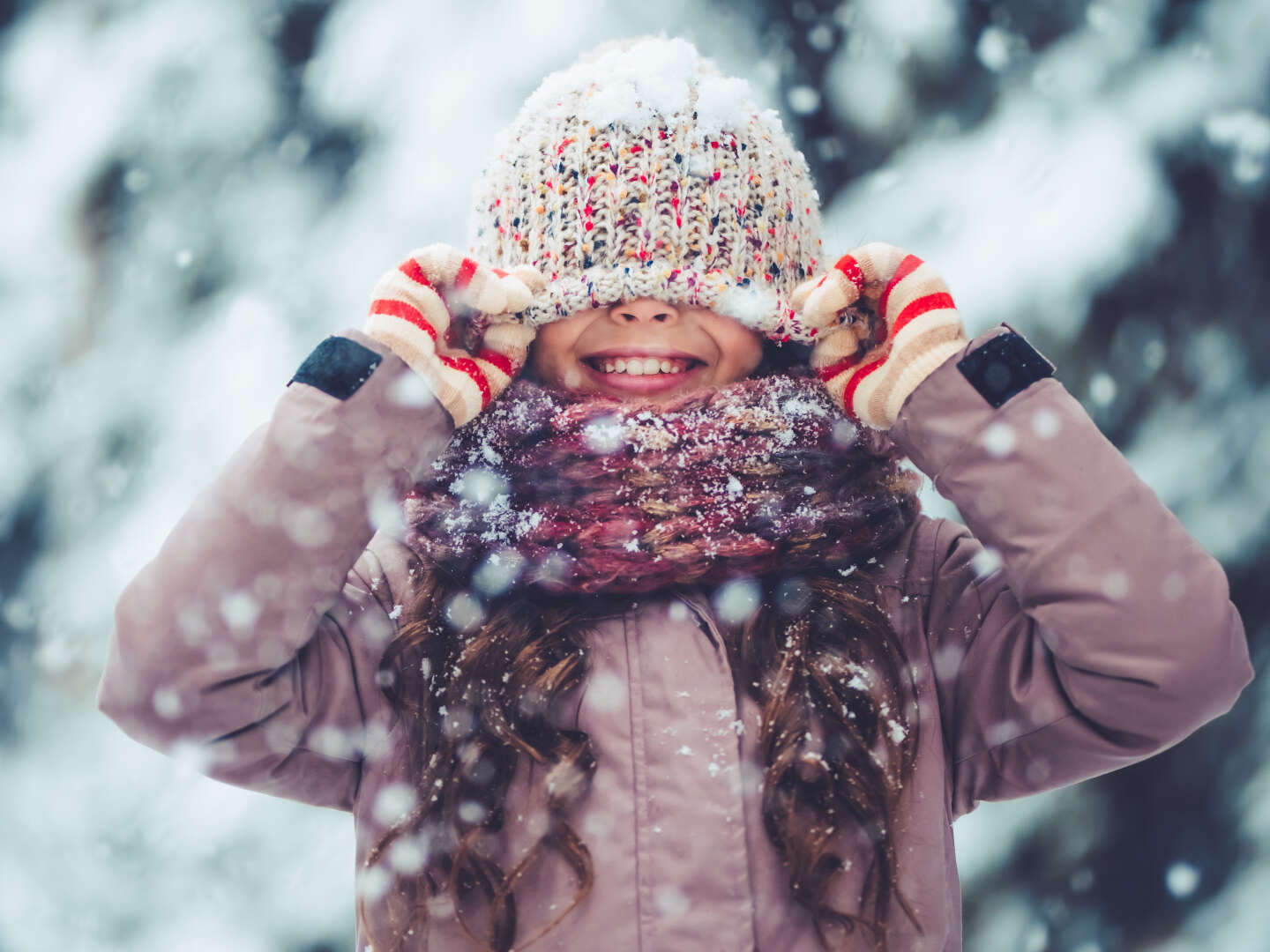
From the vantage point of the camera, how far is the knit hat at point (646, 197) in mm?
1279

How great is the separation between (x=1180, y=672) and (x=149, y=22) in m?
2.32

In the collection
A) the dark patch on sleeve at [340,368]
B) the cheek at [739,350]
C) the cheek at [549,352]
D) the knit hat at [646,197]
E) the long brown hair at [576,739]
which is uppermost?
the knit hat at [646,197]

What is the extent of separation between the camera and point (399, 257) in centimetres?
213

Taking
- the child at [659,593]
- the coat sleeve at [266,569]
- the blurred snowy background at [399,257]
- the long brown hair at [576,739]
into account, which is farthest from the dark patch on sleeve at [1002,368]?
the blurred snowy background at [399,257]

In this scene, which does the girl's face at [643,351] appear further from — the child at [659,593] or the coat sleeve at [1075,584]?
the coat sleeve at [1075,584]

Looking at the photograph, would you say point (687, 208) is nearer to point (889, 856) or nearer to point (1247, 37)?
point (889, 856)

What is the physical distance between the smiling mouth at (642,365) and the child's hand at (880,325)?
0.66ft

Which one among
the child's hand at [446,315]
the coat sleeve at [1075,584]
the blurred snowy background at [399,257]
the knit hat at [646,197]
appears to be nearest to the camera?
the coat sleeve at [1075,584]

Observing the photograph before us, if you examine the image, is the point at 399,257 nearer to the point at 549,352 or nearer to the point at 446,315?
the point at 549,352

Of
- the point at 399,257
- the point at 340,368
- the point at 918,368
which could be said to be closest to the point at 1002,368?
the point at 918,368

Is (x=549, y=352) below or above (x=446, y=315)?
below

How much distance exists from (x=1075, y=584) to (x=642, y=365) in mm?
654

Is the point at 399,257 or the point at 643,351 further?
the point at 399,257

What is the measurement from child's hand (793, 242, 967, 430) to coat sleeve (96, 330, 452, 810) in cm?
53
